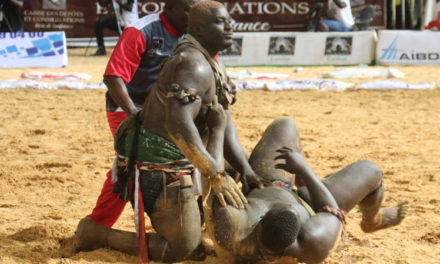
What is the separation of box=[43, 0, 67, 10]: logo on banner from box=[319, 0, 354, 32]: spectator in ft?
18.5

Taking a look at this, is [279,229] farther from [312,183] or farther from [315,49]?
[315,49]

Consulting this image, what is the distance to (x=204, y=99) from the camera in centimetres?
420

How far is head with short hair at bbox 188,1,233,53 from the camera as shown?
13.7ft

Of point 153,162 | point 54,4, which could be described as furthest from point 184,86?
point 54,4

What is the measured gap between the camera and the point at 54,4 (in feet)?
54.5

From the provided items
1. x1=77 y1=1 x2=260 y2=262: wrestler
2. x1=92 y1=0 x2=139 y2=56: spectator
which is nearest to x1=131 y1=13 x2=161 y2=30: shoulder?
x1=77 y1=1 x2=260 y2=262: wrestler

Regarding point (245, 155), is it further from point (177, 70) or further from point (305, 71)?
point (305, 71)

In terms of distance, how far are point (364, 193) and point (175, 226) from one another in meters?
1.22

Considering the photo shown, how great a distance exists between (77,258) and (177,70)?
1.33 metres

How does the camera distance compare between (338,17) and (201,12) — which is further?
(338,17)

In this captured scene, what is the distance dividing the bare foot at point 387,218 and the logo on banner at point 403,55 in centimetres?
1026

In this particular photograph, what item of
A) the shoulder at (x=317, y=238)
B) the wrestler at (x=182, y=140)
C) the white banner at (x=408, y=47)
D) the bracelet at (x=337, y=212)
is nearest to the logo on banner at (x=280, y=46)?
the white banner at (x=408, y=47)

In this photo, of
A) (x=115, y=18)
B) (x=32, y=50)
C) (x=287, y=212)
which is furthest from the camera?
(x=115, y=18)

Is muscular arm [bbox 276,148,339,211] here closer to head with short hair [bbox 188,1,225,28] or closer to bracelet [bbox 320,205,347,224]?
bracelet [bbox 320,205,347,224]
